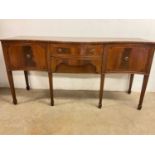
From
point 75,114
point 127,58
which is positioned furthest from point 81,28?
point 75,114

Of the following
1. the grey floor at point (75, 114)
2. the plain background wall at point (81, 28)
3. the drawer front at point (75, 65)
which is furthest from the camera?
the plain background wall at point (81, 28)

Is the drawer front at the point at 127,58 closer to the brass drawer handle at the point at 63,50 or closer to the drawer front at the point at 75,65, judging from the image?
the drawer front at the point at 75,65

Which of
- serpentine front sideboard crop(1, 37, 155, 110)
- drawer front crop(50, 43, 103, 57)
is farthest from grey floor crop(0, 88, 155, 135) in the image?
drawer front crop(50, 43, 103, 57)

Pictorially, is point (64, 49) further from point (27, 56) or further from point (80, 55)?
point (27, 56)

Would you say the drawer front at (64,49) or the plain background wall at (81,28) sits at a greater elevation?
the plain background wall at (81,28)

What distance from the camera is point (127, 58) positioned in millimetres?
1613

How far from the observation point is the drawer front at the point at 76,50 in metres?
1.56

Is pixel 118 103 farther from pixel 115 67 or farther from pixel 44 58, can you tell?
pixel 44 58

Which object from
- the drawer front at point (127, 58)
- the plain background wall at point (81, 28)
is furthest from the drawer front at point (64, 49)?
the plain background wall at point (81, 28)

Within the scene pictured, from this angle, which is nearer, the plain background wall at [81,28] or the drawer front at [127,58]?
the drawer front at [127,58]

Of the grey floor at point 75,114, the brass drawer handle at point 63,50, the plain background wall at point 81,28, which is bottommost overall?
the grey floor at point 75,114

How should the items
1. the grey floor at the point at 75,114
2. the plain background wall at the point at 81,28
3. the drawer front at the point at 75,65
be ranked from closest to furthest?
the grey floor at the point at 75,114
the drawer front at the point at 75,65
the plain background wall at the point at 81,28
